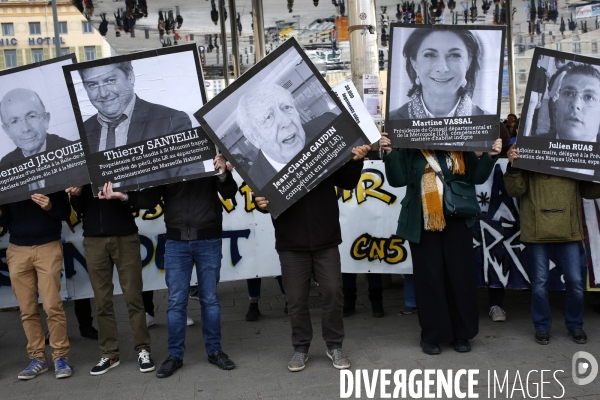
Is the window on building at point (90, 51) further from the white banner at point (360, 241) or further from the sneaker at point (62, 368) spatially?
the sneaker at point (62, 368)

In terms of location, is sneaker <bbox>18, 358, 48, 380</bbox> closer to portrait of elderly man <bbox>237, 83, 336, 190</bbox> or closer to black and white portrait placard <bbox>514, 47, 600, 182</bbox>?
portrait of elderly man <bbox>237, 83, 336, 190</bbox>

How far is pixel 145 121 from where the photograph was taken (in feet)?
15.2

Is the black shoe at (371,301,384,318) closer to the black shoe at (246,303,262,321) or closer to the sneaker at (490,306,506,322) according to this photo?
the sneaker at (490,306,506,322)

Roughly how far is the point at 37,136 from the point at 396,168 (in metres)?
2.70

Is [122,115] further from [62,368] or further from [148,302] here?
[148,302]

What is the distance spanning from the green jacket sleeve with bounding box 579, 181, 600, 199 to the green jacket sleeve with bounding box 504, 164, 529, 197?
46 centimetres

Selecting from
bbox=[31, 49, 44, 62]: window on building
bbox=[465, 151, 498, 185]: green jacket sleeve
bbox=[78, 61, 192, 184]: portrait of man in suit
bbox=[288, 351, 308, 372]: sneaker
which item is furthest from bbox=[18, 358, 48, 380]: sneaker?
bbox=[31, 49, 44, 62]: window on building

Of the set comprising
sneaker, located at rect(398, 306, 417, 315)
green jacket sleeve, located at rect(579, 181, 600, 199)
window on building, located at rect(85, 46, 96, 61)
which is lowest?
sneaker, located at rect(398, 306, 417, 315)

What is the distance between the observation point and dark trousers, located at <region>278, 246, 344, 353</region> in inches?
189

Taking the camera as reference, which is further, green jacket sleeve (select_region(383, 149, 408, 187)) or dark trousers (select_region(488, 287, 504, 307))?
dark trousers (select_region(488, 287, 504, 307))

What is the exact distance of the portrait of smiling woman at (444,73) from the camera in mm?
4742

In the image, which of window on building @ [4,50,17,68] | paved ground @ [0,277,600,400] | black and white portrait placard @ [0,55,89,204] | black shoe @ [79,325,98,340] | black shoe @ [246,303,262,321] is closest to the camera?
paved ground @ [0,277,600,400]

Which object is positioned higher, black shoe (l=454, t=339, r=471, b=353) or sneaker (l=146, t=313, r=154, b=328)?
black shoe (l=454, t=339, r=471, b=353)

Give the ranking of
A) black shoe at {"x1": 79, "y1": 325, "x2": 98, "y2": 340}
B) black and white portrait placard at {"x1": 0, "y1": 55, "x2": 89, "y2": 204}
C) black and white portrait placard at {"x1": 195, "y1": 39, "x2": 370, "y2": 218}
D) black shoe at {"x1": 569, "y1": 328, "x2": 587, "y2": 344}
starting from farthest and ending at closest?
black shoe at {"x1": 79, "y1": 325, "x2": 98, "y2": 340}, black shoe at {"x1": 569, "y1": 328, "x2": 587, "y2": 344}, black and white portrait placard at {"x1": 0, "y1": 55, "x2": 89, "y2": 204}, black and white portrait placard at {"x1": 195, "y1": 39, "x2": 370, "y2": 218}
